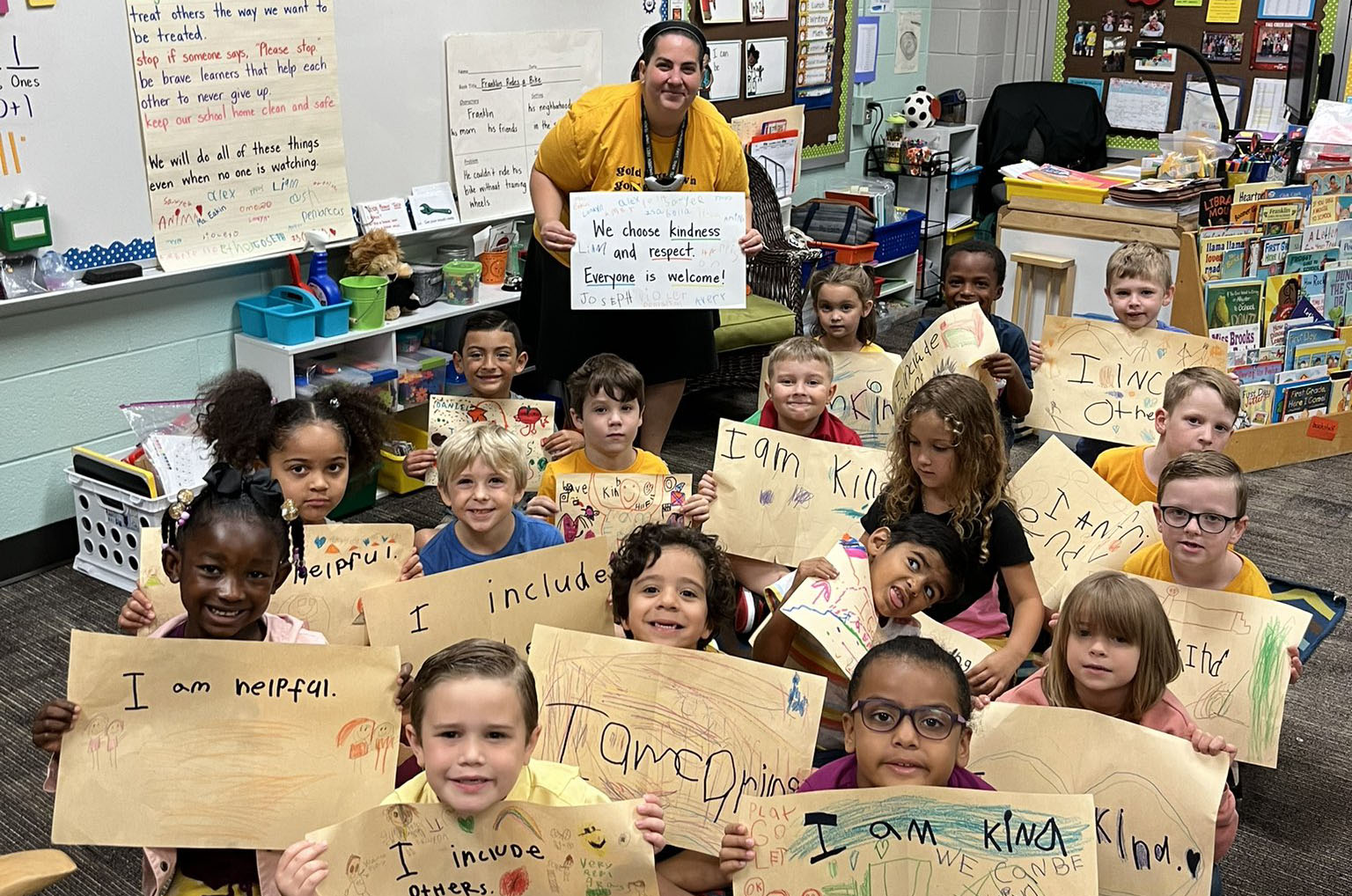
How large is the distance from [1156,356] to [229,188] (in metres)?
2.64

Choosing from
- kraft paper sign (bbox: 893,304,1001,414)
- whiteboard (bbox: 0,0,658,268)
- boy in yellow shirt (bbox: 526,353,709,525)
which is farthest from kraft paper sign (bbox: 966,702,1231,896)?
whiteboard (bbox: 0,0,658,268)

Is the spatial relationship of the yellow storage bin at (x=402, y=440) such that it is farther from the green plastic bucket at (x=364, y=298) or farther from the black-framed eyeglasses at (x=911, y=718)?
the black-framed eyeglasses at (x=911, y=718)

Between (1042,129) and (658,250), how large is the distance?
12.7 feet

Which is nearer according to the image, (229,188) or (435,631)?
(435,631)

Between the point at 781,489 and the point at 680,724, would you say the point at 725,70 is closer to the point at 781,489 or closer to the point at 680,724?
the point at 781,489

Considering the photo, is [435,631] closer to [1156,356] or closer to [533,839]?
[533,839]

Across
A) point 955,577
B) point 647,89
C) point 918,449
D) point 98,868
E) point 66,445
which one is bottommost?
point 98,868

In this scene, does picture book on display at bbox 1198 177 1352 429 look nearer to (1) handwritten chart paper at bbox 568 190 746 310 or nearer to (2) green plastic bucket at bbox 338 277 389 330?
(1) handwritten chart paper at bbox 568 190 746 310

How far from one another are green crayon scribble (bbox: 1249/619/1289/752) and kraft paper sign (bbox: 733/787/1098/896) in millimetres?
786

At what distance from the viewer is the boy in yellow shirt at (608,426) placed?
2840 millimetres

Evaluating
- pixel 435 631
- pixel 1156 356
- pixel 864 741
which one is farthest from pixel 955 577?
pixel 1156 356

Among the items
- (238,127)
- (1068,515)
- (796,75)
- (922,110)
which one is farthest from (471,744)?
(922,110)

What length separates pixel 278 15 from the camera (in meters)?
3.74

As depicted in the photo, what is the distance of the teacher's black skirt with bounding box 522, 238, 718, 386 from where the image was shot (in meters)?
3.46
